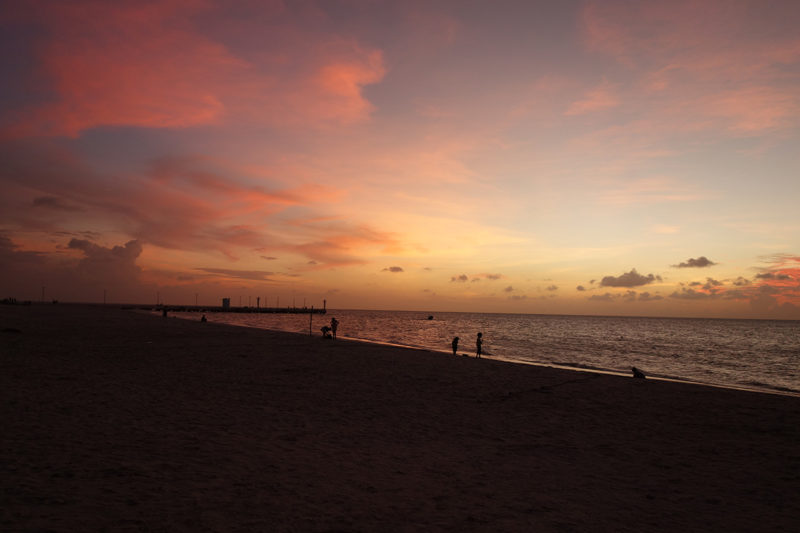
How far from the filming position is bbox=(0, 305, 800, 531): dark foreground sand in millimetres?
6797

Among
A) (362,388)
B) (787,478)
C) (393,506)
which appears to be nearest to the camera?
(393,506)

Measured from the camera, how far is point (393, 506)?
23.5ft

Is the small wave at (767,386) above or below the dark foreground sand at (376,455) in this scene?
below

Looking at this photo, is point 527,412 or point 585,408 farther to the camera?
point 585,408

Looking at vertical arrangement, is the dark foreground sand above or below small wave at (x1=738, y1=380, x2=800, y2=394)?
above

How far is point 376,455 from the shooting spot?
9719 millimetres

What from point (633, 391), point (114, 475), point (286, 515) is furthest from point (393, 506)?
point (633, 391)

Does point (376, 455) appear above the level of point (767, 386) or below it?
above

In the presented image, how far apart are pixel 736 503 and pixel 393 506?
20.5 ft

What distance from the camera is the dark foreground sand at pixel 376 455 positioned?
680 centimetres

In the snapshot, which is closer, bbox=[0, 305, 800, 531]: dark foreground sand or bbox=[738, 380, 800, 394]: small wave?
bbox=[0, 305, 800, 531]: dark foreground sand

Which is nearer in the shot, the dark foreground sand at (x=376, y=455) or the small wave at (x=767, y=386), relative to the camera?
the dark foreground sand at (x=376, y=455)

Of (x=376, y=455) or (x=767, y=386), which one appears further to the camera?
(x=767, y=386)

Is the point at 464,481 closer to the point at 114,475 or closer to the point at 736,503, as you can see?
the point at 736,503
